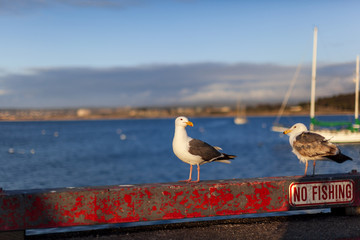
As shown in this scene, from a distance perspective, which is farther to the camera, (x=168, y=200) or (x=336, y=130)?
(x=336, y=130)

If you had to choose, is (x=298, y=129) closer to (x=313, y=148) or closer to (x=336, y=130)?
(x=313, y=148)

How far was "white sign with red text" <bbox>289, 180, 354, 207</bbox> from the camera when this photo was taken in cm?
845

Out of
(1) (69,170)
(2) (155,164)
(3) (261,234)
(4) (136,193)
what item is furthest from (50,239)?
(2) (155,164)

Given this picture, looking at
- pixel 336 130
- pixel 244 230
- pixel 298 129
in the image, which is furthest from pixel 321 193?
pixel 336 130

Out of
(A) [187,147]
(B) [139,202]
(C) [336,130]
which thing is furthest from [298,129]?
(C) [336,130]

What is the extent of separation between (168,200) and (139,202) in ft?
1.69

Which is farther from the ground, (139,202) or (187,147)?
(187,147)

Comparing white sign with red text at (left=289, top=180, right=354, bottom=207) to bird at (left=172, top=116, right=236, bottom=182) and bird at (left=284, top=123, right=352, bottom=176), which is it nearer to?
bird at (left=284, top=123, right=352, bottom=176)

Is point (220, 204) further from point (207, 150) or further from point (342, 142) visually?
point (342, 142)

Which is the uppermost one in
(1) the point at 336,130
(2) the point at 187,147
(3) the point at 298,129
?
(3) the point at 298,129

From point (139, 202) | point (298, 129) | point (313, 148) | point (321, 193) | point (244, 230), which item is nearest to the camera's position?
point (139, 202)

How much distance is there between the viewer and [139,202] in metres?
7.60

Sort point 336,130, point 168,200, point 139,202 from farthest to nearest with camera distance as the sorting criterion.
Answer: point 336,130 < point 168,200 < point 139,202

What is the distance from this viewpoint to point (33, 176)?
36.3 metres
